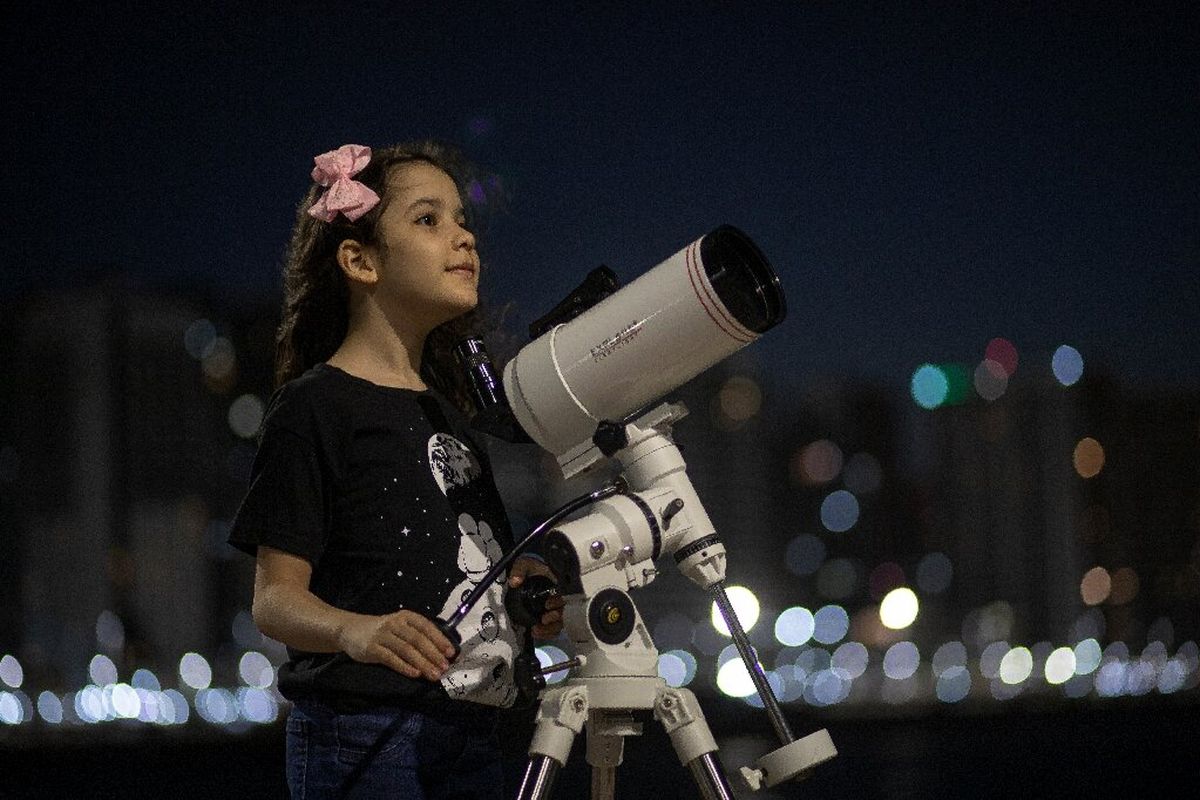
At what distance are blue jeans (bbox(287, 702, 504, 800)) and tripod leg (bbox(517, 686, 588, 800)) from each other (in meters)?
0.15

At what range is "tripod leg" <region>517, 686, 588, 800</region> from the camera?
2084 millimetres

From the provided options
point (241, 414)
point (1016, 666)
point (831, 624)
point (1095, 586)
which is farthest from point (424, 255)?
point (1095, 586)

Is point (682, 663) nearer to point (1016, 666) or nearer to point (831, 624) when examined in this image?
point (831, 624)

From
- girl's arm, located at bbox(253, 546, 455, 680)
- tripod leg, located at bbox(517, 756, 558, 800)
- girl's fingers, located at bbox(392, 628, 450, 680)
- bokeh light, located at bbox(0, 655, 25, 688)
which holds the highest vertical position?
bokeh light, located at bbox(0, 655, 25, 688)

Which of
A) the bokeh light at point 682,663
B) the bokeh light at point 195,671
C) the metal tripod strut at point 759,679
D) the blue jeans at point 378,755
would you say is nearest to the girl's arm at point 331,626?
the blue jeans at point 378,755

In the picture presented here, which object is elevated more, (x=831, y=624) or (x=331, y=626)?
(x=831, y=624)

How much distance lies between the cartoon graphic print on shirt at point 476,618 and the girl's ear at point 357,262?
0.29 metres

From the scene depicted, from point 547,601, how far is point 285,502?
1.30 ft

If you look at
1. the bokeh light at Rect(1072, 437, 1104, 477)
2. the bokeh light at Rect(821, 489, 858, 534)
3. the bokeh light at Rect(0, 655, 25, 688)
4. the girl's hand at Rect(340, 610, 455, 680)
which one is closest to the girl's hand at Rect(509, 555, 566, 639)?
the girl's hand at Rect(340, 610, 455, 680)

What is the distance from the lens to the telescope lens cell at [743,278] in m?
2.28

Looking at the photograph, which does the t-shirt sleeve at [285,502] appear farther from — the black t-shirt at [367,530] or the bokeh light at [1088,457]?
the bokeh light at [1088,457]

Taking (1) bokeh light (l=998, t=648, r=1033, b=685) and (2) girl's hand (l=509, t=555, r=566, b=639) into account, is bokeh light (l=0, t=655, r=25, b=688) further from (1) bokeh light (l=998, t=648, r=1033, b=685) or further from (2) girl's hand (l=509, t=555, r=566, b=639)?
(2) girl's hand (l=509, t=555, r=566, b=639)

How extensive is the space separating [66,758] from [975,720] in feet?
138

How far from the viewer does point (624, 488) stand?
2.29 meters
